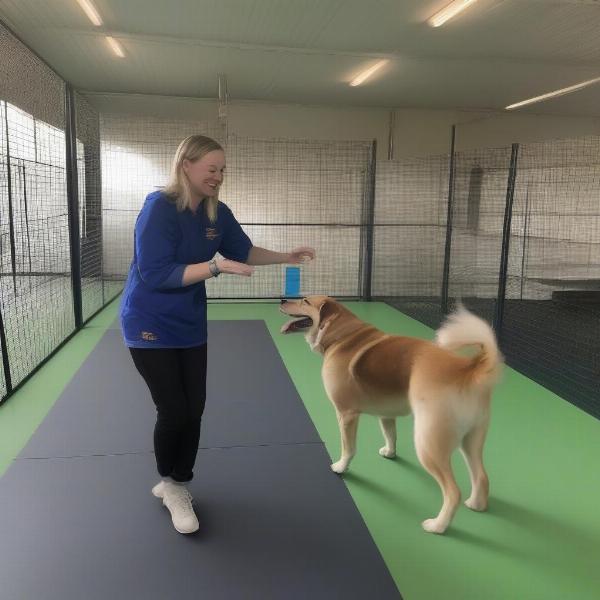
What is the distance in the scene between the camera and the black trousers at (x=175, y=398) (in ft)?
6.24

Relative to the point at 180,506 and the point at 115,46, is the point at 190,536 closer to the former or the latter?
the point at 180,506

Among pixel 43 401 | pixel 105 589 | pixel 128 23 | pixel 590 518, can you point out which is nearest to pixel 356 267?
pixel 128 23

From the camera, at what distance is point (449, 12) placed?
4.09m

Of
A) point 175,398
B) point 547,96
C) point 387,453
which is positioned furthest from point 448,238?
point 175,398

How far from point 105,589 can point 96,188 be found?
5272 millimetres

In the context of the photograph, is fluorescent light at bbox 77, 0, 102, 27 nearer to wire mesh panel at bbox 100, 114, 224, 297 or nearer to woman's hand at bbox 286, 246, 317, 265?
wire mesh panel at bbox 100, 114, 224, 297

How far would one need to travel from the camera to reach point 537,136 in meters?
8.38

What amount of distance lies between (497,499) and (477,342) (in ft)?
2.62

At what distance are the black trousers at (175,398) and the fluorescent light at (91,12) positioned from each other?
3.42 metres

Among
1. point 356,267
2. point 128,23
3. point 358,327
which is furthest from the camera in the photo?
point 356,267

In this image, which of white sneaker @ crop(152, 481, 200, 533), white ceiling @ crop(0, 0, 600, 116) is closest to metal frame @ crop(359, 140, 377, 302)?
white ceiling @ crop(0, 0, 600, 116)

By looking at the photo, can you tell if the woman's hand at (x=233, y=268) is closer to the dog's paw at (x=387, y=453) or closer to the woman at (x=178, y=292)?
the woman at (x=178, y=292)

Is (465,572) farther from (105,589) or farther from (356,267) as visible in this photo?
(356,267)

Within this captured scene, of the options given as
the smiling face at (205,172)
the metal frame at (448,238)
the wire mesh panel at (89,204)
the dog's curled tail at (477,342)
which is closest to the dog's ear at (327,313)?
the dog's curled tail at (477,342)
